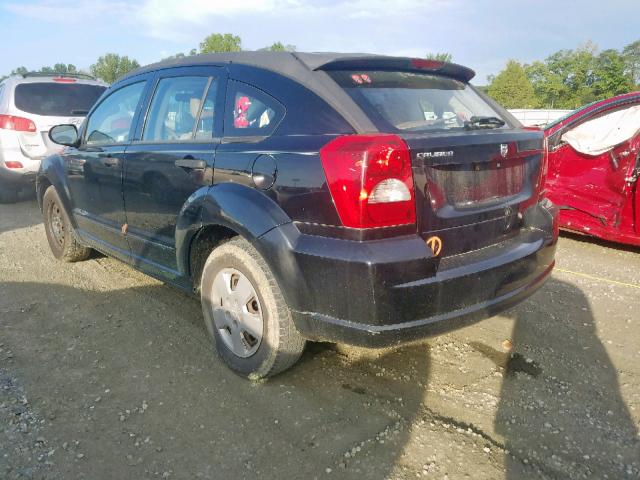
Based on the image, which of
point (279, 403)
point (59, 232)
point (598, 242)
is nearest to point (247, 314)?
point (279, 403)

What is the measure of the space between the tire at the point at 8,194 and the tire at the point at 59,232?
12.1ft

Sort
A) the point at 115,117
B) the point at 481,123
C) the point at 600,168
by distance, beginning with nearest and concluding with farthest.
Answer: the point at 481,123 → the point at 115,117 → the point at 600,168

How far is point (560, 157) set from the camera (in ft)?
18.8

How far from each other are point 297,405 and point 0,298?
287 centimetres

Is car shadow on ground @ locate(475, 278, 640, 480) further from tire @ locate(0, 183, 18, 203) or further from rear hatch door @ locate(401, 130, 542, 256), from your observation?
tire @ locate(0, 183, 18, 203)

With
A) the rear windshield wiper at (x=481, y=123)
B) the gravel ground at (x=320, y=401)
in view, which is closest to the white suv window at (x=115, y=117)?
the gravel ground at (x=320, y=401)

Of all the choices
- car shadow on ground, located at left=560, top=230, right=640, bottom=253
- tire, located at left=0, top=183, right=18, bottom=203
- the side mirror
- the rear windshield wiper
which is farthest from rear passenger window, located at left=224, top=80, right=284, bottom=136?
tire, located at left=0, top=183, right=18, bottom=203

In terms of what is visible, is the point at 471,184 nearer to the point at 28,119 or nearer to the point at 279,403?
the point at 279,403

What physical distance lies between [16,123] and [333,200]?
696 cm

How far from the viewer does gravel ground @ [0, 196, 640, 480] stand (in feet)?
7.27

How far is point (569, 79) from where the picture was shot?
75.5 metres

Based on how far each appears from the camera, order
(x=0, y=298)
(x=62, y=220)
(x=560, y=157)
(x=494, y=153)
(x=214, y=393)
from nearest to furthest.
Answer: (x=494, y=153) → (x=214, y=393) → (x=0, y=298) → (x=62, y=220) → (x=560, y=157)

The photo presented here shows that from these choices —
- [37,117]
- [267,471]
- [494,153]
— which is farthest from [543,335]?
[37,117]

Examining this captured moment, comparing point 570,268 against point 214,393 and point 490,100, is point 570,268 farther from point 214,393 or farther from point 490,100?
point 214,393
